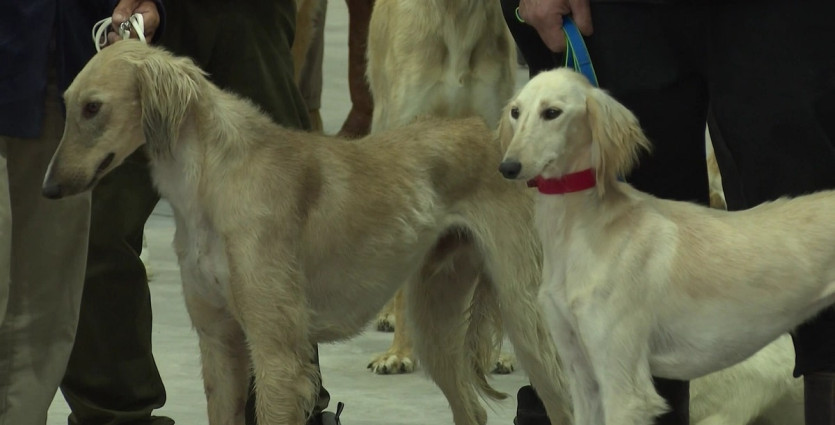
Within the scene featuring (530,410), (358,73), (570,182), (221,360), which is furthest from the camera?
(358,73)

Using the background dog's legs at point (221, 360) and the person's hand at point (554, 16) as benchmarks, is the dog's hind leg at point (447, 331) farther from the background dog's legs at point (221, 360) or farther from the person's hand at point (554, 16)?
the person's hand at point (554, 16)

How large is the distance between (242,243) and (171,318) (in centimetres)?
280

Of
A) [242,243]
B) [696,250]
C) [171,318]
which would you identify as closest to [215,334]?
[242,243]

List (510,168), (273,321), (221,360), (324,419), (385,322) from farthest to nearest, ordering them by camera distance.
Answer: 1. (385,322)
2. (324,419)
3. (221,360)
4. (273,321)
5. (510,168)

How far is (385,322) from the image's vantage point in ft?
20.0

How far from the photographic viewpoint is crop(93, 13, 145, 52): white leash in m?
3.51

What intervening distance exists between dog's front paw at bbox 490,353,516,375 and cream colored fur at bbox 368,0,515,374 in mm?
473

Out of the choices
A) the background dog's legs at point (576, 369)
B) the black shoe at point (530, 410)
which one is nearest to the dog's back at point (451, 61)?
the black shoe at point (530, 410)

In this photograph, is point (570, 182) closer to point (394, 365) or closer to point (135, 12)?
point (135, 12)

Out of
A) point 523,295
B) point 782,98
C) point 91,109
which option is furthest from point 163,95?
point 782,98

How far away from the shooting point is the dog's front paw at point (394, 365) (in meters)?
5.46

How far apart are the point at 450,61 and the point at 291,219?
174cm

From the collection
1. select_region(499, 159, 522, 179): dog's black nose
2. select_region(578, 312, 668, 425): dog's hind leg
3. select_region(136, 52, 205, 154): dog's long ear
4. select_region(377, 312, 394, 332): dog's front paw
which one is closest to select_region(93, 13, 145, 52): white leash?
select_region(136, 52, 205, 154): dog's long ear

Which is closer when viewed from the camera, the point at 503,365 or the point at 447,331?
the point at 447,331
